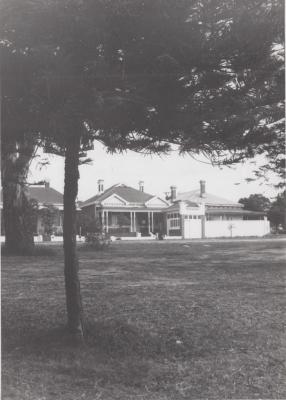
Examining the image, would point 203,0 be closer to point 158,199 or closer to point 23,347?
point 23,347

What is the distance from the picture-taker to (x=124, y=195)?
162 ft

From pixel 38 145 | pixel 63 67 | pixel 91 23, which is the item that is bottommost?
pixel 38 145

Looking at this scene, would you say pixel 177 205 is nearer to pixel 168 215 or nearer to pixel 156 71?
pixel 168 215

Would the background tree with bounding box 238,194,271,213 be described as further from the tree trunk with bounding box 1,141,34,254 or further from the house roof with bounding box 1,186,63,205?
the tree trunk with bounding box 1,141,34,254

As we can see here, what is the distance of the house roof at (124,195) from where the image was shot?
48.2m

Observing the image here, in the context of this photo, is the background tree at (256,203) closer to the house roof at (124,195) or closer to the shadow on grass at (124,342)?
the house roof at (124,195)

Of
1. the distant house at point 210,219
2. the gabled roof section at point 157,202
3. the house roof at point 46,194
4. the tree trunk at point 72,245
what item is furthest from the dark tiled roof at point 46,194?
the tree trunk at point 72,245

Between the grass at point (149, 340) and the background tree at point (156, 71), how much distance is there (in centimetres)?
236

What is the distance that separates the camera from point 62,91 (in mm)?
4363

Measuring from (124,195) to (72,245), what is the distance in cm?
4372

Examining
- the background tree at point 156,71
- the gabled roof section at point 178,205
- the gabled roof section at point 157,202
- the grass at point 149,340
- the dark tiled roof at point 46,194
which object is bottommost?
the grass at point 149,340

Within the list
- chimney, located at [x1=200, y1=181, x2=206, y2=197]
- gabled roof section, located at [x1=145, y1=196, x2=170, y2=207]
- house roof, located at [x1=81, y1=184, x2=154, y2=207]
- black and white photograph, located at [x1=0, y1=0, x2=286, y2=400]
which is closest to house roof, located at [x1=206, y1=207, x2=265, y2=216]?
chimney, located at [x1=200, y1=181, x2=206, y2=197]

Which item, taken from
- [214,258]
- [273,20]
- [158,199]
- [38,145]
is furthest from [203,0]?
[158,199]

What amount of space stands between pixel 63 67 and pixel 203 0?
137 cm
